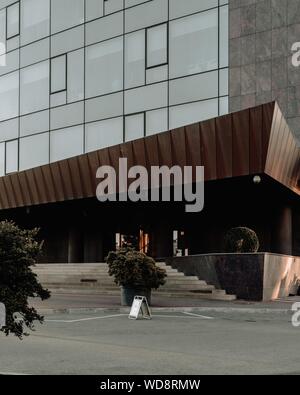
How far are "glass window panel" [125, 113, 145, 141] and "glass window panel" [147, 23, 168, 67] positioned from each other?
9.56ft

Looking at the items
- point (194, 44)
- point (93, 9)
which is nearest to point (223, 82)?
point (194, 44)

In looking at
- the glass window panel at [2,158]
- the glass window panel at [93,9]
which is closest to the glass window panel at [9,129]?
the glass window panel at [2,158]

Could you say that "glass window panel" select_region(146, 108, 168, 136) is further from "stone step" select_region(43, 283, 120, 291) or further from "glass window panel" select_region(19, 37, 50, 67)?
"glass window panel" select_region(19, 37, 50, 67)

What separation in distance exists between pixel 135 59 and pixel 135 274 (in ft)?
59.6

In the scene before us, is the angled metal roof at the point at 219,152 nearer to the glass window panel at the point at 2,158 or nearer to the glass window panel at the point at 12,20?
the glass window panel at the point at 2,158

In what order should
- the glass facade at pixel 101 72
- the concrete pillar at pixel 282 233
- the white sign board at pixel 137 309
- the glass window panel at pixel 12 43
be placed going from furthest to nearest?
the glass window panel at pixel 12 43 < the glass facade at pixel 101 72 < the concrete pillar at pixel 282 233 < the white sign board at pixel 137 309

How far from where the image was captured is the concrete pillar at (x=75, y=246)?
41434mm

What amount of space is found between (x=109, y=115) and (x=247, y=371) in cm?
2977

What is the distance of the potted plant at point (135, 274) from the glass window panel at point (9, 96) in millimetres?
23798

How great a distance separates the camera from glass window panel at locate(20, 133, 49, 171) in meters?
41.7

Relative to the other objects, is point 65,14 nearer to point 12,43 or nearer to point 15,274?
point 12,43

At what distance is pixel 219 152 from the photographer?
27734mm

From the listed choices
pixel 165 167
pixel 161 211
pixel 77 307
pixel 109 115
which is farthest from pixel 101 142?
pixel 77 307
